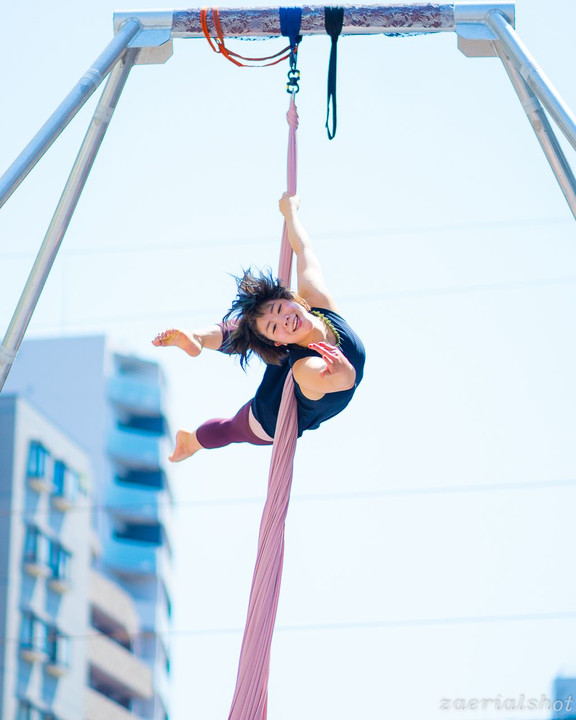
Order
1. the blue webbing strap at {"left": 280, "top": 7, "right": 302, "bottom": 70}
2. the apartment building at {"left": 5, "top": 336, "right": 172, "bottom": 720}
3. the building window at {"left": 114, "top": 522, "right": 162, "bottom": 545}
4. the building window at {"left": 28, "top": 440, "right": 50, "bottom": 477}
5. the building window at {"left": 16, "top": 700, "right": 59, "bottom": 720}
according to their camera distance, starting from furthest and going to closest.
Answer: the building window at {"left": 114, "top": 522, "right": 162, "bottom": 545}
the apartment building at {"left": 5, "top": 336, "right": 172, "bottom": 720}
the building window at {"left": 28, "top": 440, "right": 50, "bottom": 477}
the building window at {"left": 16, "top": 700, "right": 59, "bottom": 720}
the blue webbing strap at {"left": 280, "top": 7, "right": 302, "bottom": 70}

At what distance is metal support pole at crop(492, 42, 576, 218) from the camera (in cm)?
258

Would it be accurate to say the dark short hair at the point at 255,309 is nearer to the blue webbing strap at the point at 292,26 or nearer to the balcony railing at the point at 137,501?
the blue webbing strap at the point at 292,26

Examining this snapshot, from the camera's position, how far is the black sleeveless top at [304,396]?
255cm

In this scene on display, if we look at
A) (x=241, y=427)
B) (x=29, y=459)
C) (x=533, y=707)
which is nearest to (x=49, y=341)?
(x=29, y=459)

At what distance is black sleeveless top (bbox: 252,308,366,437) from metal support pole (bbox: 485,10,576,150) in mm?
600

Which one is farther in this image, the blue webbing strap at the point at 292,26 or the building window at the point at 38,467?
the building window at the point at 38,467

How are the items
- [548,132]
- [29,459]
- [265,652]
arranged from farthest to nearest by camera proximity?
[29,459]
[548,132]
[265,652]

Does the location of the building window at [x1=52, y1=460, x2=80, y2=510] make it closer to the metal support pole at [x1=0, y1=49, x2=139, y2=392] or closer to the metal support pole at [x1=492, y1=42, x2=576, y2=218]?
the metal support pole at [x1=0, y1=49, x2=139, y2=392]

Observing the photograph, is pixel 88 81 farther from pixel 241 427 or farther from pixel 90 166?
pixel 241 427

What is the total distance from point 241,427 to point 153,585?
808 inches

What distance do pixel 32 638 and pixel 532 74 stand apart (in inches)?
591

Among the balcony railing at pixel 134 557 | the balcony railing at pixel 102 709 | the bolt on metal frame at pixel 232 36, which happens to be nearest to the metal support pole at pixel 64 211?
the bolt on metal frame at pixel 232 36

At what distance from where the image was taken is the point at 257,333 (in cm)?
262

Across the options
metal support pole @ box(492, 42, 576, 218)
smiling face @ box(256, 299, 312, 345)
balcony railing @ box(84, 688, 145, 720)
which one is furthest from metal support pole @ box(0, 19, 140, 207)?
balcony railing @ box(84, 688, 145, 720)
